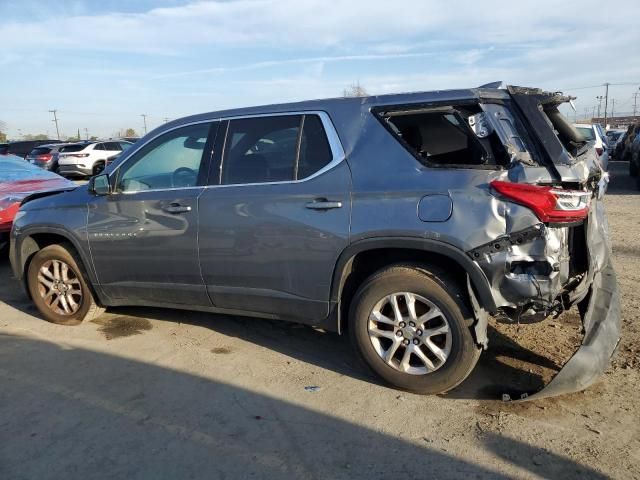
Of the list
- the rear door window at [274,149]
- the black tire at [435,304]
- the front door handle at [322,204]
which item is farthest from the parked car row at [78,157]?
the black tire at [435,304]

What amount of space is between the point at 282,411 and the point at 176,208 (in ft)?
5.75

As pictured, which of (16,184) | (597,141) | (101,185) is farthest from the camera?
(597,141)

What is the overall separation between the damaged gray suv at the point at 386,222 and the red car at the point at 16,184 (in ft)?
10.3

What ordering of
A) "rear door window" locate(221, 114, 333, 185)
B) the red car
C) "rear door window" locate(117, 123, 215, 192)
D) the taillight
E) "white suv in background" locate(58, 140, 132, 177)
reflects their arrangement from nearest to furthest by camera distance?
the taillight → "rear door window" locate(221, 114, 333, 185) → "rear door window" locate(117, 123, 215, 192) → the red car → "white suv in background" locate(58, 140, 132, 177)

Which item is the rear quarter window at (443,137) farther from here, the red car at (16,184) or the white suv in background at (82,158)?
the white suv in background at (82,158)

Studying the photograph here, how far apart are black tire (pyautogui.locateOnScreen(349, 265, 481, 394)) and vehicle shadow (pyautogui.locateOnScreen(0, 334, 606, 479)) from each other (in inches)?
18.5

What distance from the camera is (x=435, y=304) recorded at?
10.9ft

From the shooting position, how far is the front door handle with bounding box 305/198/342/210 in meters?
3.48

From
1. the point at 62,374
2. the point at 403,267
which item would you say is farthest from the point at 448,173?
the point at 62,374

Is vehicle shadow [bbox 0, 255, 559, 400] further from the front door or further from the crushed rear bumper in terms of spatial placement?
the front door

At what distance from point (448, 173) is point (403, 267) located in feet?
2.18

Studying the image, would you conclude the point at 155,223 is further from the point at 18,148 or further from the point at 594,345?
the point at 18,148

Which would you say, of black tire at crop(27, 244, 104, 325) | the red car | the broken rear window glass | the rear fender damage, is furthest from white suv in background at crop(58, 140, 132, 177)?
the rear fender damage

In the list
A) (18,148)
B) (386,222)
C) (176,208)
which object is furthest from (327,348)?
(18,148)
